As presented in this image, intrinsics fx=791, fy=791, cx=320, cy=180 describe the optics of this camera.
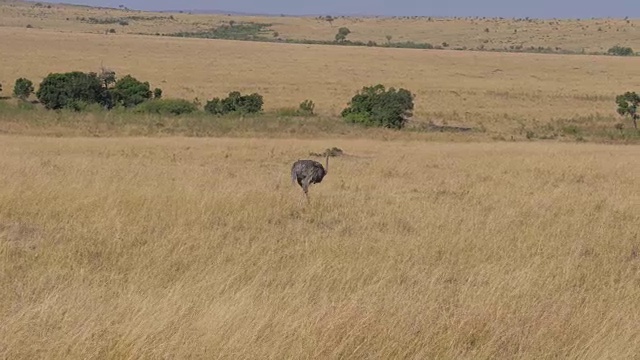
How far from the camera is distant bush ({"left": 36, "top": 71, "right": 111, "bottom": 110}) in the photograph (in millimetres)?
38781

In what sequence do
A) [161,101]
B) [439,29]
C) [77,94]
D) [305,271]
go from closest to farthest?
[305,271], [77,94], [161,101], [439,29]

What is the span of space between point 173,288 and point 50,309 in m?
0.89

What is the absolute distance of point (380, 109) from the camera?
37.8 metres

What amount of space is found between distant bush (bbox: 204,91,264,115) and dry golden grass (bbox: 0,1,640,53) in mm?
82655

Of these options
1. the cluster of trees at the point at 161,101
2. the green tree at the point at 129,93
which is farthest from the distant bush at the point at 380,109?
the green tree at the point at 129,93

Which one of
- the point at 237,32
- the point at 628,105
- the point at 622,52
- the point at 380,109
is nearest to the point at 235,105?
the point at 380,109

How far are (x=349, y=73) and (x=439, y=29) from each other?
77765 millimetres

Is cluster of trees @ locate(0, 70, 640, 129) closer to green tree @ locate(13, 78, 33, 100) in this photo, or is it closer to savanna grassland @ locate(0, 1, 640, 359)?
green tree @ locate(13, 78, 33, 100)

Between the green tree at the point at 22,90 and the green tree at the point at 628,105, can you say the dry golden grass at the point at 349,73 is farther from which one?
the green tree at the point at 22,90

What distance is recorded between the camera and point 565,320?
4.76 m

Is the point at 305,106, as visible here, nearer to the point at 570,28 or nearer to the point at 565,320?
the point at 565,320

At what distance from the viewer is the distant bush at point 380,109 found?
3688 centimetres

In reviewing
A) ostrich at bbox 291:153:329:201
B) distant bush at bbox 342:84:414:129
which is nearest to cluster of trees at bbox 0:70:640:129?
distant bush at bbox 342:84:414:129

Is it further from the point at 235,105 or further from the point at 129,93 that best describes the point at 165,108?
the point at 129,93
